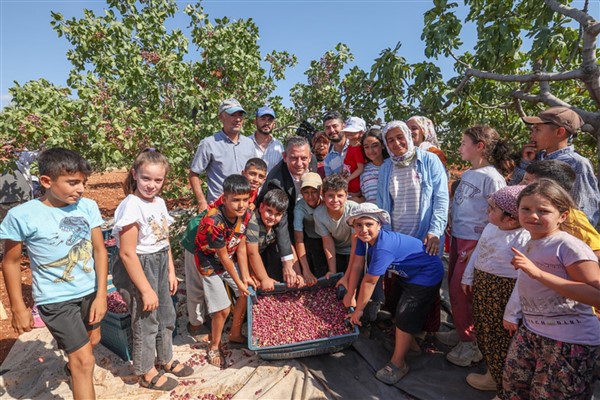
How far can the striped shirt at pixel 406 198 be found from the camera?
2791 mm

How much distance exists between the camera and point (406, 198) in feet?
9.29

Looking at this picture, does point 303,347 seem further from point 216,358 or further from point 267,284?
point 216,358

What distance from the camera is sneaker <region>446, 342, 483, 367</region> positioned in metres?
2.66

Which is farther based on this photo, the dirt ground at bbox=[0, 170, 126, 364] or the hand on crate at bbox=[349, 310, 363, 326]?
the dirt ground at bbox=[0, 170, 126, 364]

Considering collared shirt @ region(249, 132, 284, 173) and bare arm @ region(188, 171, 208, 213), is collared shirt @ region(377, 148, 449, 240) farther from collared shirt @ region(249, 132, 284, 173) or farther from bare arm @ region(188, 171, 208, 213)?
bare arm @ region(188, 171, 208, 213)

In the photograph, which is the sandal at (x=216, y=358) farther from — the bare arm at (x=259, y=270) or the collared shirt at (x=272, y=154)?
the collared shirt at (x=272, y=154)

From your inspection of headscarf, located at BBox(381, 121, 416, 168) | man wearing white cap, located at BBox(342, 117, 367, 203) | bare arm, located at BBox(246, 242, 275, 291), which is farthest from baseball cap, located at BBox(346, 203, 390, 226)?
man wearing white cap, located at BBox(342, 117, 367, 203)

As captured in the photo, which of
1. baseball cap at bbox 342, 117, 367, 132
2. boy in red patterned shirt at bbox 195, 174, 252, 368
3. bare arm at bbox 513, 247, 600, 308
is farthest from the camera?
baseball cap at bbox 342, 117, 367, 132

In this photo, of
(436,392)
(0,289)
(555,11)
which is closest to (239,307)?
(436,392)

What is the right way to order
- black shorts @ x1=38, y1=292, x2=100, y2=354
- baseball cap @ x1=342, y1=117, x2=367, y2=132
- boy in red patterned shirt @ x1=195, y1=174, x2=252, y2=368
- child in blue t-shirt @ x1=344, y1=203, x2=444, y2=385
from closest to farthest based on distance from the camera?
black shorts @ x1=38, y1=292, x2=100, y2=354 → child in blue t-shirt @ x1=344, y1=203, x2=444, y2=385 → boy in red patterned shirt @ x1=195, y1=174, x2=252, y2=368 → baseball cap @ x1=342, y1=117, x2=367, y2=132

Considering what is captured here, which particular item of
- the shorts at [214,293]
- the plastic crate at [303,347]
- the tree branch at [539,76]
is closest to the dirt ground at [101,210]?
the shorts at [214,293]

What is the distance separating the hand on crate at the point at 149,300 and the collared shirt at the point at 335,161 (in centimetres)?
219

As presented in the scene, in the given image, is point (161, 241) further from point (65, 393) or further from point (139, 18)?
point (139, 18)

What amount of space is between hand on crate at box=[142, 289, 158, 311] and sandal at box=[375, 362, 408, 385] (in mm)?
1764
